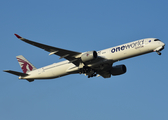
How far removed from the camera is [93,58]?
4616 centimetres

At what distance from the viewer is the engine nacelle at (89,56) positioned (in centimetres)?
4621

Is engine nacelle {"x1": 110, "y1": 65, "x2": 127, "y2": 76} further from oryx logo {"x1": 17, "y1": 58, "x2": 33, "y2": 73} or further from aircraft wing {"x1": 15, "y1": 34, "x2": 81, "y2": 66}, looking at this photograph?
oryx logo {"x1": 17, "y1": 58, "x2": 33, "y2": 73}

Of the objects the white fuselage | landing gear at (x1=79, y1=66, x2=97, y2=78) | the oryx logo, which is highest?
the oryx logo

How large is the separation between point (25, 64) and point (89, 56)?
17259 mm

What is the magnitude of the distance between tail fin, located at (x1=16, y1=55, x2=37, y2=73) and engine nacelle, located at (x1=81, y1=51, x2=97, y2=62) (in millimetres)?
14206

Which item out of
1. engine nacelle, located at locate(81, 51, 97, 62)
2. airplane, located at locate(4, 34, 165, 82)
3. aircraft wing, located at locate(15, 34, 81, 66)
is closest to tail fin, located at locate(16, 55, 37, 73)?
airplane, located at locate(4, 34, 165, 82)

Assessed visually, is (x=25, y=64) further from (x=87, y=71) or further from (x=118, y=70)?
(x=118, y=70)

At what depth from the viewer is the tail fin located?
57062mm

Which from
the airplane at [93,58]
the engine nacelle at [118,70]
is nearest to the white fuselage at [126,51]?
the airplane at [93,58]

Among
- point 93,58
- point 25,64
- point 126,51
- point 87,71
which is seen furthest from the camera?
point 25,64

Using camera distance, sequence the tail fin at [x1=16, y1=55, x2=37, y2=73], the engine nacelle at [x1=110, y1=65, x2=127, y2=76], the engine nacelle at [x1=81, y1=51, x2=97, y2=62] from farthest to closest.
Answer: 1. the tail fin at [x1=16, y1=55, x2=37, y2=73]
2. the engine nacelle at [x1=110, y1=65, x2=127, y2=76]
3. the engine nacelle at [x1=81, y1=51, x2=97, y2=62]

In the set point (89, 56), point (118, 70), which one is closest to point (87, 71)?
point (89, 56)

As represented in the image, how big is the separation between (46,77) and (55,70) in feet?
8.76

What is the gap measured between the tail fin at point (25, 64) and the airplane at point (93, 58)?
288cm
